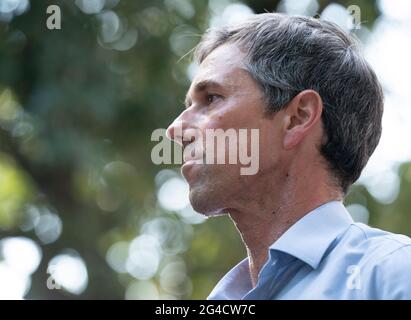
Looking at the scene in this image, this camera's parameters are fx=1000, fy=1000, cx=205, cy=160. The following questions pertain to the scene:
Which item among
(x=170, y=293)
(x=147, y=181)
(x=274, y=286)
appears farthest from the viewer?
(x=170, y=293)

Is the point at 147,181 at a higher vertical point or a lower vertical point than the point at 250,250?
lower

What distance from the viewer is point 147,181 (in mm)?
7352

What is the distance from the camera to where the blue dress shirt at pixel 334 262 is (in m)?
2.08

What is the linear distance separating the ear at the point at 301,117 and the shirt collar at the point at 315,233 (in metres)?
0.20

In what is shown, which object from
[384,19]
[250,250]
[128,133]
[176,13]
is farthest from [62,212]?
[250,250]

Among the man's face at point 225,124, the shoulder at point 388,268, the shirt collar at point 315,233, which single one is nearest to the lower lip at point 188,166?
the man's face at point 225,124

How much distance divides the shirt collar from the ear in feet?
0.65

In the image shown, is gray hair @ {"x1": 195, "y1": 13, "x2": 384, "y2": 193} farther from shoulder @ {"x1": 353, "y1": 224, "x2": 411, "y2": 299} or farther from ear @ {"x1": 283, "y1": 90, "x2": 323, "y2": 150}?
shoulder @ {"x1": 353, "y1": 224, "x2": 411, "y2": 299}

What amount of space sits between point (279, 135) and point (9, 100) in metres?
4.25

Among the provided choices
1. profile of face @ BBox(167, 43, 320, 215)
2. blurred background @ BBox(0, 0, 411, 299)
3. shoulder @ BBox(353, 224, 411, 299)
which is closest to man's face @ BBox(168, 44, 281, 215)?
profile of face @ BBox(167, 43, 320, 215)

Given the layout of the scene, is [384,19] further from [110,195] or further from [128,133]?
[110,195]

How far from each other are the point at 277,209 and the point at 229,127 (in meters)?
0.24

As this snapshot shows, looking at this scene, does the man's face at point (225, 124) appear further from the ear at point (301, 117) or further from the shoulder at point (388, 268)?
the shoulder at point (388, 268)

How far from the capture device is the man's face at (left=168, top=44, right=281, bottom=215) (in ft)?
8.33
